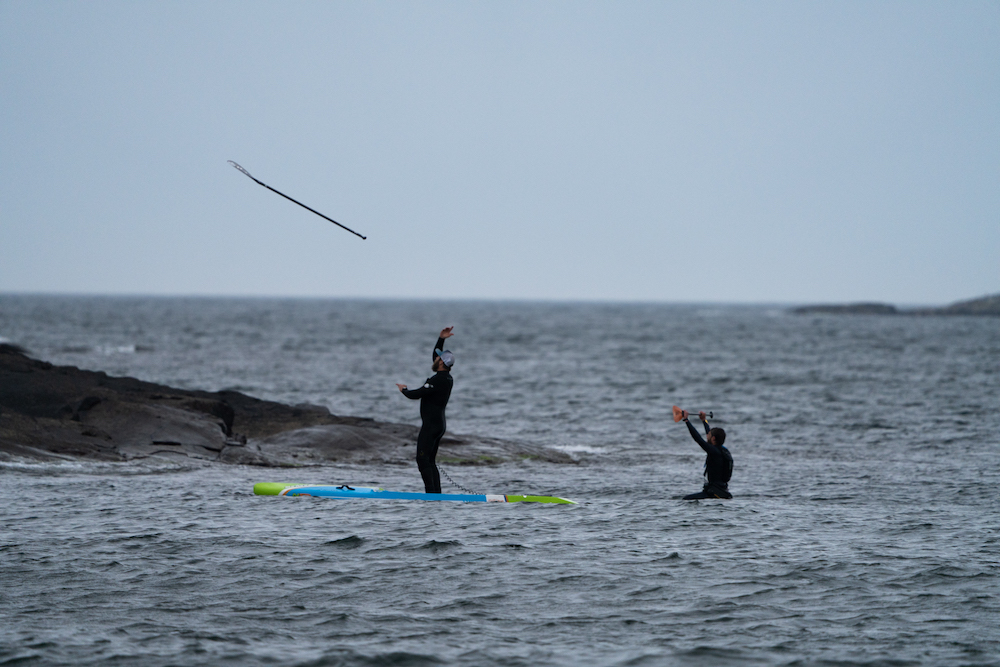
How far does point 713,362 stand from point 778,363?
13.6 feet

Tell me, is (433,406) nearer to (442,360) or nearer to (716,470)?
(442,360)

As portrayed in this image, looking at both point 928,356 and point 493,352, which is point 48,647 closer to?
point 493,352

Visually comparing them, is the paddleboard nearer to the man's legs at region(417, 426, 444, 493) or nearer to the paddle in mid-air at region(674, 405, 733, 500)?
the man's legs at region(417, 426, 444, 493)

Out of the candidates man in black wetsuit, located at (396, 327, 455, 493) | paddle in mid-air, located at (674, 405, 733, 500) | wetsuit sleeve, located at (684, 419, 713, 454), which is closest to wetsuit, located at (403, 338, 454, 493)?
man in black wetsuit, located at (396, 327, 455, 493)

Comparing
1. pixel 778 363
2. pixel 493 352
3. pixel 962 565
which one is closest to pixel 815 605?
pixel 962 565

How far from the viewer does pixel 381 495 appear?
1634 cm

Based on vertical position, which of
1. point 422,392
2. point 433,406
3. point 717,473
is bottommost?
point 717,473

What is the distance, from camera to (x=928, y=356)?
7050 cm

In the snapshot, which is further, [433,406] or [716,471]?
[716,471]

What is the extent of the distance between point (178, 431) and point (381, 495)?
25.3ft

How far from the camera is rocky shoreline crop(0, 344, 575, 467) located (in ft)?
67.6

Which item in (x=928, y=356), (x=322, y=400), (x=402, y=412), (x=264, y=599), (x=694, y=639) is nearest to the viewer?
(x=694, y=639)

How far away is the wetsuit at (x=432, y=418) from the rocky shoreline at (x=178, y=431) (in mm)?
5391

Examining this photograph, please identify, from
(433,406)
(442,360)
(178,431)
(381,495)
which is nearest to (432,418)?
(433,406)
